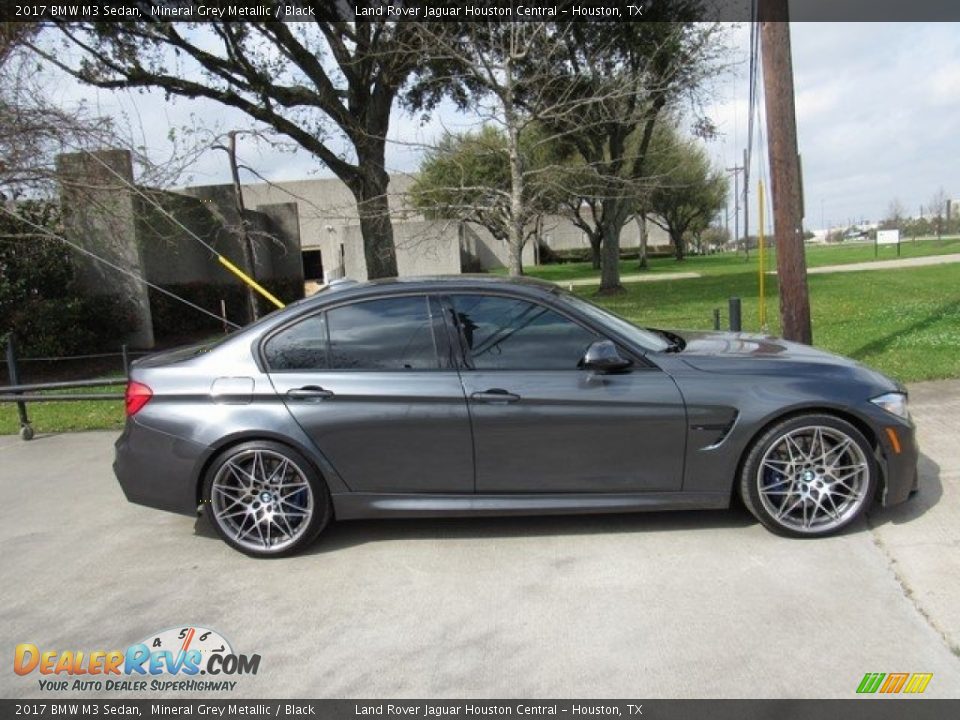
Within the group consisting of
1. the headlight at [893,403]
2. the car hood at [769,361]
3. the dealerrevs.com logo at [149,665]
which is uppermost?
the car hood at [769,361]

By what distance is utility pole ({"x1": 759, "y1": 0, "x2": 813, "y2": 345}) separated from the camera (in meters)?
7.03

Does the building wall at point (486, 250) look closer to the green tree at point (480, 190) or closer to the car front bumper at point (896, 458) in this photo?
the green tree at point (480, 190)

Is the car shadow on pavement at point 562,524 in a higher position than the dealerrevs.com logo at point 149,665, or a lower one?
higher

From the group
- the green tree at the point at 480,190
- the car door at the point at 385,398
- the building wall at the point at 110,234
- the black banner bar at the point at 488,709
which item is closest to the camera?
the black banner bar at the point at 488,709

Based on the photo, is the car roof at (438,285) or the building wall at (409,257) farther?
the building wall at (409,257)

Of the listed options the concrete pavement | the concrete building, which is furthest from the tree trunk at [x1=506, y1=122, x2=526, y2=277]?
the concrete pavement

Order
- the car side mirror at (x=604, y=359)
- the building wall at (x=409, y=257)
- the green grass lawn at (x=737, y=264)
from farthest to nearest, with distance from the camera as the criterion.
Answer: the green grass lawn at (x=737, y=264) < the building wall at (x=409, y=257) < the car side mirror at (x=604, y=359)

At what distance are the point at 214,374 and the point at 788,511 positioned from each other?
3360 millimetres

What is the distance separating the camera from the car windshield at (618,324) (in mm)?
4285

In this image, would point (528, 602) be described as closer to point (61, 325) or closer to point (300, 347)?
point (300, 347)

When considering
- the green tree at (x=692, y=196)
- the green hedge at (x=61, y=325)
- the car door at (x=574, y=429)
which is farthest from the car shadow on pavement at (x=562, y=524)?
the green tree at (x=692, y=196)

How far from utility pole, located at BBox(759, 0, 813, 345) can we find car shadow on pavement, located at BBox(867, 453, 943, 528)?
2.68 metres

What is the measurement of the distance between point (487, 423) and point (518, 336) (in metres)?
0.55

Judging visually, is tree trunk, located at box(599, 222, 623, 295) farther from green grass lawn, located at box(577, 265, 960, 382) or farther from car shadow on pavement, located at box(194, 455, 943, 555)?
car shadow on pavement, located at box(194, 455, 943, 555)
